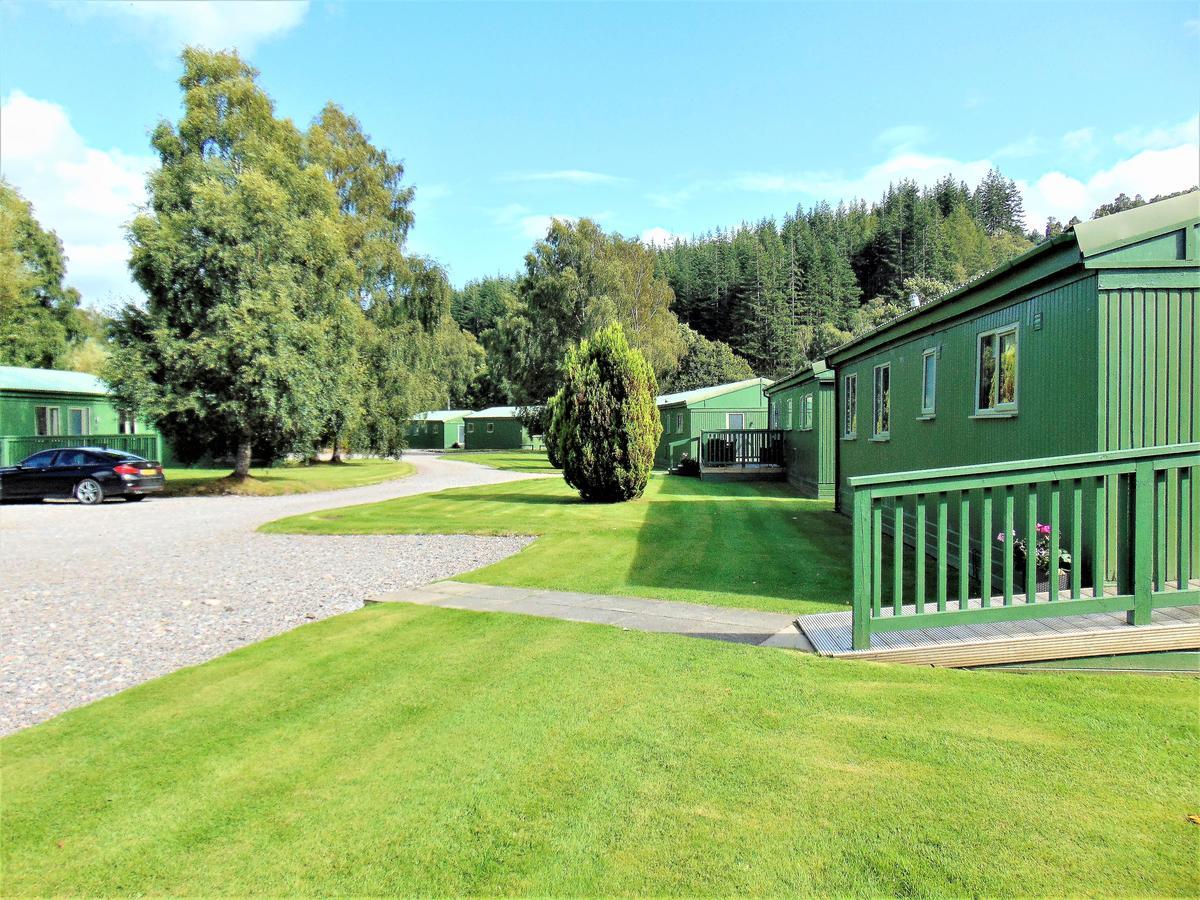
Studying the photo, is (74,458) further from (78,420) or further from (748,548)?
(748,548)

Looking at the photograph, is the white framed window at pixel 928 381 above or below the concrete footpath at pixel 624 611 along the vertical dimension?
above

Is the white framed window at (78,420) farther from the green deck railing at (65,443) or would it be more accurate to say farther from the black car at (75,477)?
the black car at (75,477)

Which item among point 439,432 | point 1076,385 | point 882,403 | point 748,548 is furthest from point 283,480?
point 439,432

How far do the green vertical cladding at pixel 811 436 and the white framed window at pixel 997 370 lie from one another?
7.05 metres

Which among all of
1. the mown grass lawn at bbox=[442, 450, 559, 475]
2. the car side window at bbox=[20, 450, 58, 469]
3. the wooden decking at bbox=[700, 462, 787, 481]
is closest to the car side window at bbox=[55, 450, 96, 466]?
the car side window at bbox=[20, 450, 58, 469]

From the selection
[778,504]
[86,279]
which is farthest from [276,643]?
[86,279]

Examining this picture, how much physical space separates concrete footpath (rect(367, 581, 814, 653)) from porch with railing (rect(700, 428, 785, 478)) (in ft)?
56.2

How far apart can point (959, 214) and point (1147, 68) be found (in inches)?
3760

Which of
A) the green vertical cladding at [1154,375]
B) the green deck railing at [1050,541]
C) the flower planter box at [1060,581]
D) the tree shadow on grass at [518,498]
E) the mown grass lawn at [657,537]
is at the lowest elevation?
the mown grass lawn at [657,537]

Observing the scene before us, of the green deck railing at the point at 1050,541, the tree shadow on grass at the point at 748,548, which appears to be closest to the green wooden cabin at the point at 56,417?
the tree shadow on grass at the point at 748,548

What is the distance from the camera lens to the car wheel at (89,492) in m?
19.4

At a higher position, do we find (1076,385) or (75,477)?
(1076,385)

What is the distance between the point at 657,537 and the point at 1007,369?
5363 mm

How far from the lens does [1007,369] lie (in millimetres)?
7555
